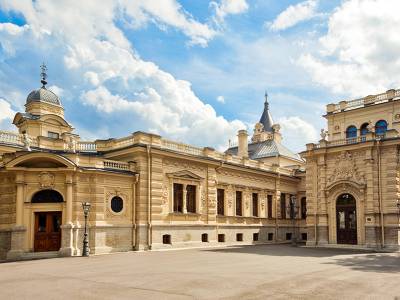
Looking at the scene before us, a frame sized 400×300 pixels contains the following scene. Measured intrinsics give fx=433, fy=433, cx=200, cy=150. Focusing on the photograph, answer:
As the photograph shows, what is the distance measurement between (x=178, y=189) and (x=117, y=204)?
5611 mm

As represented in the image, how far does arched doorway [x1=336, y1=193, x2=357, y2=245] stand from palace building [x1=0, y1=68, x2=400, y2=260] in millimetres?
77

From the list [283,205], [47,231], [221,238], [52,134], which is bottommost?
[221,238]

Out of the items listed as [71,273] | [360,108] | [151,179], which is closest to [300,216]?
[360,108]

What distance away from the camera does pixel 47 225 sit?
85.4ft

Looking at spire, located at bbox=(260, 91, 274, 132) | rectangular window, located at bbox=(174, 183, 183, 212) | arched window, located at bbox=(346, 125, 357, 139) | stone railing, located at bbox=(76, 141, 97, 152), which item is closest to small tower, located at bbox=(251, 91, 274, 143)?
spire, located at bbox=(260, 91, 274, 132)

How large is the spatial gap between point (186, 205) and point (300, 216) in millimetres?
16568

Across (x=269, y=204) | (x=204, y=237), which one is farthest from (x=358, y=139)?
(x=204, y=237)

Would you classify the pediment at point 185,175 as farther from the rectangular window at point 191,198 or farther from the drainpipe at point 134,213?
the drainpipe at point 134,213

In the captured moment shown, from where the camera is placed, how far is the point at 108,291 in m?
12.8

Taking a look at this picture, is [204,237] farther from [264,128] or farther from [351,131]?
[264,128]

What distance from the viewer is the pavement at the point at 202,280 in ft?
40.5

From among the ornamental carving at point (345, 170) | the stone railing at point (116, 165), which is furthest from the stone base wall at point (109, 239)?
the ornamental carving at point (345, 170)

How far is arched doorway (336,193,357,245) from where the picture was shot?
32750 mm

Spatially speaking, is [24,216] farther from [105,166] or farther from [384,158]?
[384,158]
